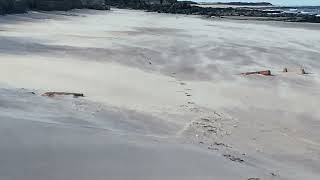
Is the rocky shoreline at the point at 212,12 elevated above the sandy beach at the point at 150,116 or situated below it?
below

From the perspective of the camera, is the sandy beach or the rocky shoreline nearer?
the sandy beach

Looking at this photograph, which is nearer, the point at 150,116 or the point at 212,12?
the point at 150,116

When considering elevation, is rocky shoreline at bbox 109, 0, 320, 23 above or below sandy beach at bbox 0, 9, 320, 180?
below

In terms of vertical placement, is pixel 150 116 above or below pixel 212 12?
above

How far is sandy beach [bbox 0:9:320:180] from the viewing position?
14.7 ft

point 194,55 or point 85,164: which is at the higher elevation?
point 85,164

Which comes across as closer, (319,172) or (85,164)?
(85,164)

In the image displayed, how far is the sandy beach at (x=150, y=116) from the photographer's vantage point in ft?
14.7

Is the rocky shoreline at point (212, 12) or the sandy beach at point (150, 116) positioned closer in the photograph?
the sandy beach at point (150, 116)

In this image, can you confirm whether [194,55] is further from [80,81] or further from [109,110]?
[109,110]

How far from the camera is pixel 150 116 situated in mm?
6973

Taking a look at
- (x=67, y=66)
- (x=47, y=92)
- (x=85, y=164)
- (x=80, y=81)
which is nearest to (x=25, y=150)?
(x=85, y=164)

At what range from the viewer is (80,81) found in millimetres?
9086

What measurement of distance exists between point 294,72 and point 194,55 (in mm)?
3477
